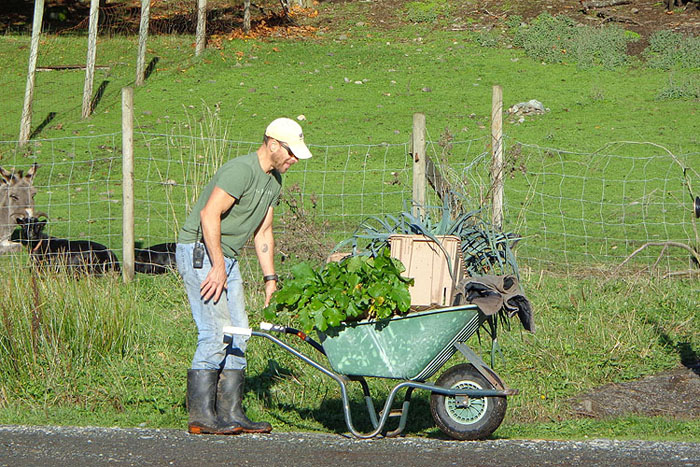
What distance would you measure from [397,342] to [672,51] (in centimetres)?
1520

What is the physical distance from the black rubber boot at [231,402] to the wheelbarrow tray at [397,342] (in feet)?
2.53

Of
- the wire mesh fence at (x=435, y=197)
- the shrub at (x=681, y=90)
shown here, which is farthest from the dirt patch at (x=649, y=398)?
the shrub at (x=681, y=90)

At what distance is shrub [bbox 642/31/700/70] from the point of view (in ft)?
59.6

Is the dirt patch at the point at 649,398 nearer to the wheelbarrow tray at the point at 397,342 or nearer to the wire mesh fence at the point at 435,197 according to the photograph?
the wheelbarrow tray at the point at 397,342

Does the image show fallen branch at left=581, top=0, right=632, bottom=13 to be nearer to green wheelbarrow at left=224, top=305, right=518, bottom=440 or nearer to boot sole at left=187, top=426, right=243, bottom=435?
green wheelbarrow at left=224, top=305, right=518, bottom=440

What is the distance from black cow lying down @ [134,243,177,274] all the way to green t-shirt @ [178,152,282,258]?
3.75 metres

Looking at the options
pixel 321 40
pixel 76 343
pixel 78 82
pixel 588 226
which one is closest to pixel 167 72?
pixel 78 82

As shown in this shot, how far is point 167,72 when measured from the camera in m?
18.4

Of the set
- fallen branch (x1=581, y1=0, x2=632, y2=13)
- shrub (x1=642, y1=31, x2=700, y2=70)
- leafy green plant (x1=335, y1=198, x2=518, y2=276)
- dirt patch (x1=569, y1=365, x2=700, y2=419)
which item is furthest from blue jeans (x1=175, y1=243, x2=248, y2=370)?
fallen branch (x1=581, y1=0, x2=632, y2=13)

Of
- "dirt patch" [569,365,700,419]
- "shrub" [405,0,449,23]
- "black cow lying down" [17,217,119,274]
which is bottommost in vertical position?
"dirt patch" [569,365,700,419]

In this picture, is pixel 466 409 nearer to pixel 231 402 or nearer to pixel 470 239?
pixel 470 239

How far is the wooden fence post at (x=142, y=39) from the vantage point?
16609mm

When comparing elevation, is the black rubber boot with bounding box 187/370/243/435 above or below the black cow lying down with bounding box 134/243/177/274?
below

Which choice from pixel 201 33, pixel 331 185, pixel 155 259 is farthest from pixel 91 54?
pixel 155 259
